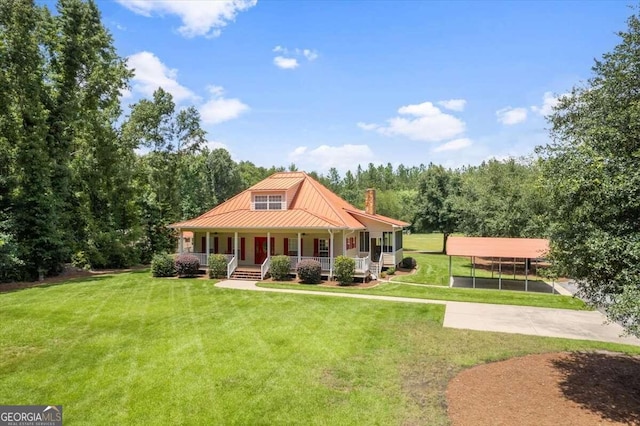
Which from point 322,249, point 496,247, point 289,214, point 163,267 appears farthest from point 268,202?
point 496,247

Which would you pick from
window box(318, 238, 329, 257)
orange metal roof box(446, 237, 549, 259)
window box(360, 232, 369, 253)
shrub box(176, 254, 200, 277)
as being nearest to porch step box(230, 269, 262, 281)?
shrub box(176, 254, 200, 277)

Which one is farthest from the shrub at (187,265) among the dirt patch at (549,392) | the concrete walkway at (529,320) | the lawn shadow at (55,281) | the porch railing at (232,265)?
the dirt patch at (549,392)

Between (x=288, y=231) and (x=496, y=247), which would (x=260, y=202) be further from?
(x=496, y=247)

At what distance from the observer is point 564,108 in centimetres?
905

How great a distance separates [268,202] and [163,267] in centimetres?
792

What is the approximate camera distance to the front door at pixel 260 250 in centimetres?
2492

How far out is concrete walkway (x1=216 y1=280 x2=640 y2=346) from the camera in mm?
12055

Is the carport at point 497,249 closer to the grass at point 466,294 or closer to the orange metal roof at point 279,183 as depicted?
the grass at point 466,294

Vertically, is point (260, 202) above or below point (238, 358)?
above

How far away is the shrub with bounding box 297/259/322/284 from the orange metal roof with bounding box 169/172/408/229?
2201mm

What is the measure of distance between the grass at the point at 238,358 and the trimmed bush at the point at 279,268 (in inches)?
220

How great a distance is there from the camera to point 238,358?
369 inches

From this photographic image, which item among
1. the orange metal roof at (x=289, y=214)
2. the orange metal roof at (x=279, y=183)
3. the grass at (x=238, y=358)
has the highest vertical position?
the orange metal roof at (x=279, y=183)

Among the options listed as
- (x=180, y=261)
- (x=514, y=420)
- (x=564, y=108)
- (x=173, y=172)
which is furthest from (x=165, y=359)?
(x=173, y=172)
